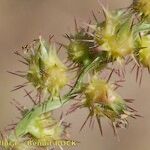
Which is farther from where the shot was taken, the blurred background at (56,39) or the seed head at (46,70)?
the blurred background at (56,39)

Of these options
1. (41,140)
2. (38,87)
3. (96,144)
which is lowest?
(96,144)

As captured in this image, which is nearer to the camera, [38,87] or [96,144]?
[38,87]

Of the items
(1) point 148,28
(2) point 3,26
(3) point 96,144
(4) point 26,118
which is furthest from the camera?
(2) point 3,26

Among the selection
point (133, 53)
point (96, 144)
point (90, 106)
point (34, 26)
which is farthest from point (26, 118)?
point (34, 26)

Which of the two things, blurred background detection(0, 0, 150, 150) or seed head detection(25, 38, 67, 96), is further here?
blurred background detection(0, 0, 150, 150)

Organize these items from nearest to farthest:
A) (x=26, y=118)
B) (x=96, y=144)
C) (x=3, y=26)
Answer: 1. (x=26, y=118)
2. (x=96, y=144)
3. (x=3, y=26)

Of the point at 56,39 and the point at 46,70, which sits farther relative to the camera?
the point at 56,39

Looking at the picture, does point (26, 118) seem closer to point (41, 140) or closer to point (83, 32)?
point (41, 140)

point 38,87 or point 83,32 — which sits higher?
point 83,32
